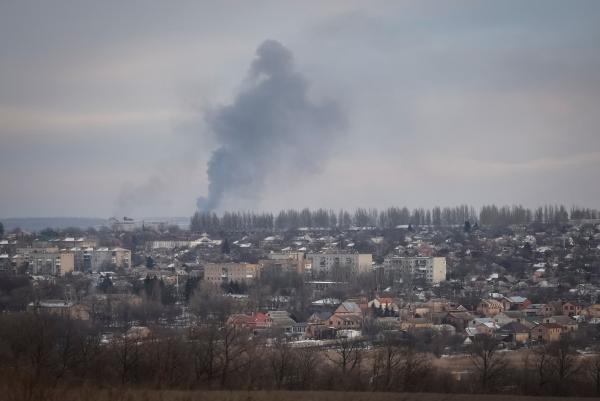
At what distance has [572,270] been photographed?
41906 millimetres

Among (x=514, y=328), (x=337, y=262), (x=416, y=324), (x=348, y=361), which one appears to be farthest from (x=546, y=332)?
(x=337, y=262)

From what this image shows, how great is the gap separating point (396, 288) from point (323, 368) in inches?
900

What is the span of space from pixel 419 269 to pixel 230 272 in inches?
327

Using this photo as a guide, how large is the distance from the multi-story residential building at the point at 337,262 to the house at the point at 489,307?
11.3 m

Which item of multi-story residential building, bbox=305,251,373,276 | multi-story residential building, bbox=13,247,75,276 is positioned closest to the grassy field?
multi-story residential building, bbox=305,251,373,276

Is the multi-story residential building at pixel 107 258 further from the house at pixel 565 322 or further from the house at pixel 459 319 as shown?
the house at pixel 565 322

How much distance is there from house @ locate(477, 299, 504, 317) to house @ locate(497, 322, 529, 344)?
335 cm

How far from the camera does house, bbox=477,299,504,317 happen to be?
104 feet

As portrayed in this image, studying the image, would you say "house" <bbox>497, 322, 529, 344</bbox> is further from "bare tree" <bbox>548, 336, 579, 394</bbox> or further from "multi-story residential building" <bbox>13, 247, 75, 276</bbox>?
"multi-story residential building" <bbox>13, 247, 75, 276</bbox>

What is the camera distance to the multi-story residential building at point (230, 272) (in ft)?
139

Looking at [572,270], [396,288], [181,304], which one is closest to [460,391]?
[181,304]

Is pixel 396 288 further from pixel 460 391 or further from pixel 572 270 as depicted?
pixel 460 391

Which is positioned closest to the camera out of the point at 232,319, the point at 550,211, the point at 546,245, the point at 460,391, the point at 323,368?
the point at 460,391

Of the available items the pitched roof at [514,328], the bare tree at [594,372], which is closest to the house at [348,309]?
the pitched roof at [514,328]
